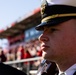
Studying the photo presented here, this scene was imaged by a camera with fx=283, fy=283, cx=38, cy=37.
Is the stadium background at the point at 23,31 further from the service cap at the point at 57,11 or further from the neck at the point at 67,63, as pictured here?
the neck at the point at 67,63

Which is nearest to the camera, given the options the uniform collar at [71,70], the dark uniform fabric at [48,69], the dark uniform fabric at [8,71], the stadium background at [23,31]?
the uniform collar at [71,70]

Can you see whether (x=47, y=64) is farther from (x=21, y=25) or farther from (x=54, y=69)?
(x=21, y=25)

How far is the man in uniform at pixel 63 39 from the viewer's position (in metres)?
1.35

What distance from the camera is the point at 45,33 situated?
1399mm

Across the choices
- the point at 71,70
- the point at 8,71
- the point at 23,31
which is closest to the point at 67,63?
the point at 71,70

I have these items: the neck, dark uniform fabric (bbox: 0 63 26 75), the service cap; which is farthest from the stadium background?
the neck

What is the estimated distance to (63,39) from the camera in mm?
1354

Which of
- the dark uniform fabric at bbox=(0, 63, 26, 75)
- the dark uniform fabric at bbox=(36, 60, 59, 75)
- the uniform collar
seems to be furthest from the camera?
the dark uniform fabric at bbox=(0, 63, 26, 75)

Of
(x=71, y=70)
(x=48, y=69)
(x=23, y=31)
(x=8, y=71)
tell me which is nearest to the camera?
(x=71, y=70)

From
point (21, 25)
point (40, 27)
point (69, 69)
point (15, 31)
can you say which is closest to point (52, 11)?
point (40, 27)

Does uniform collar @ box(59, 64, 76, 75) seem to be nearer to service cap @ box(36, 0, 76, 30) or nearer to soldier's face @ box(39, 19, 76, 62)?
soldier's face @ box(39, 19, 76, 62)

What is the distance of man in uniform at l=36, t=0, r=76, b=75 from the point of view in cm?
135

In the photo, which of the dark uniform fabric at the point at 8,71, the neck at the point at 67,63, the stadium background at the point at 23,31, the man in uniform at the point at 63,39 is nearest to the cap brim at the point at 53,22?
the man in uniform at the point at 63,39

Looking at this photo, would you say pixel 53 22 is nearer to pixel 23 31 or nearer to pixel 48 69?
pixel 48 69
